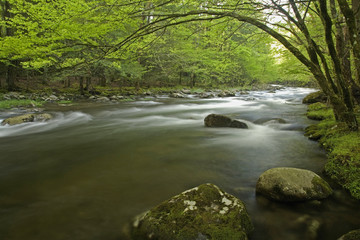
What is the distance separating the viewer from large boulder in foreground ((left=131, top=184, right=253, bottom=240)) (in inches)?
79.2

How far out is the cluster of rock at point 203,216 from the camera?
2020mm

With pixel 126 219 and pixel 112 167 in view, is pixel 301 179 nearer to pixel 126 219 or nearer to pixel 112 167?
pixel 126 219

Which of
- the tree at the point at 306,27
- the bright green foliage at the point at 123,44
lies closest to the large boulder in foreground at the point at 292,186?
the tree at the point at 306,27

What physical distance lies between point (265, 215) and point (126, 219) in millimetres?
1675

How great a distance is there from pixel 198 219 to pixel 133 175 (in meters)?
1.89

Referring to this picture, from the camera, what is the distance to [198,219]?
2.11 m

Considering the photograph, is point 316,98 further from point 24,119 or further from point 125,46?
point 24,119

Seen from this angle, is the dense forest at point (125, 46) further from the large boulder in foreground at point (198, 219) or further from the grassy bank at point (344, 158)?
the large boulder in foreground at point (198, 219)

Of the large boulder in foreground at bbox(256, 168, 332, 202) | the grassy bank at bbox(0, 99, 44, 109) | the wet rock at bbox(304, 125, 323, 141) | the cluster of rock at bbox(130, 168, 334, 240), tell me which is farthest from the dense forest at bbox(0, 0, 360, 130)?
the grassy bank at bbox(0, 99, 44, 109)

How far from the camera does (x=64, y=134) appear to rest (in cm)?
671

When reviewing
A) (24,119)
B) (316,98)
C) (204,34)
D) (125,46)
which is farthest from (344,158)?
(316,98)

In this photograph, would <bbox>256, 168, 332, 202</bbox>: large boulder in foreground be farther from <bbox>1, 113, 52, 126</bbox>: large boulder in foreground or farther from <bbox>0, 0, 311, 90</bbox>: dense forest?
<bbox>1, 113, 52, 126</bbox>: large boulder in foreground

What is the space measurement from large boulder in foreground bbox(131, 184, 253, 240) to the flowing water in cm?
33

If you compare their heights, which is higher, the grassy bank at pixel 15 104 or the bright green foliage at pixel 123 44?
the bright green foliage at pixel 123 44
